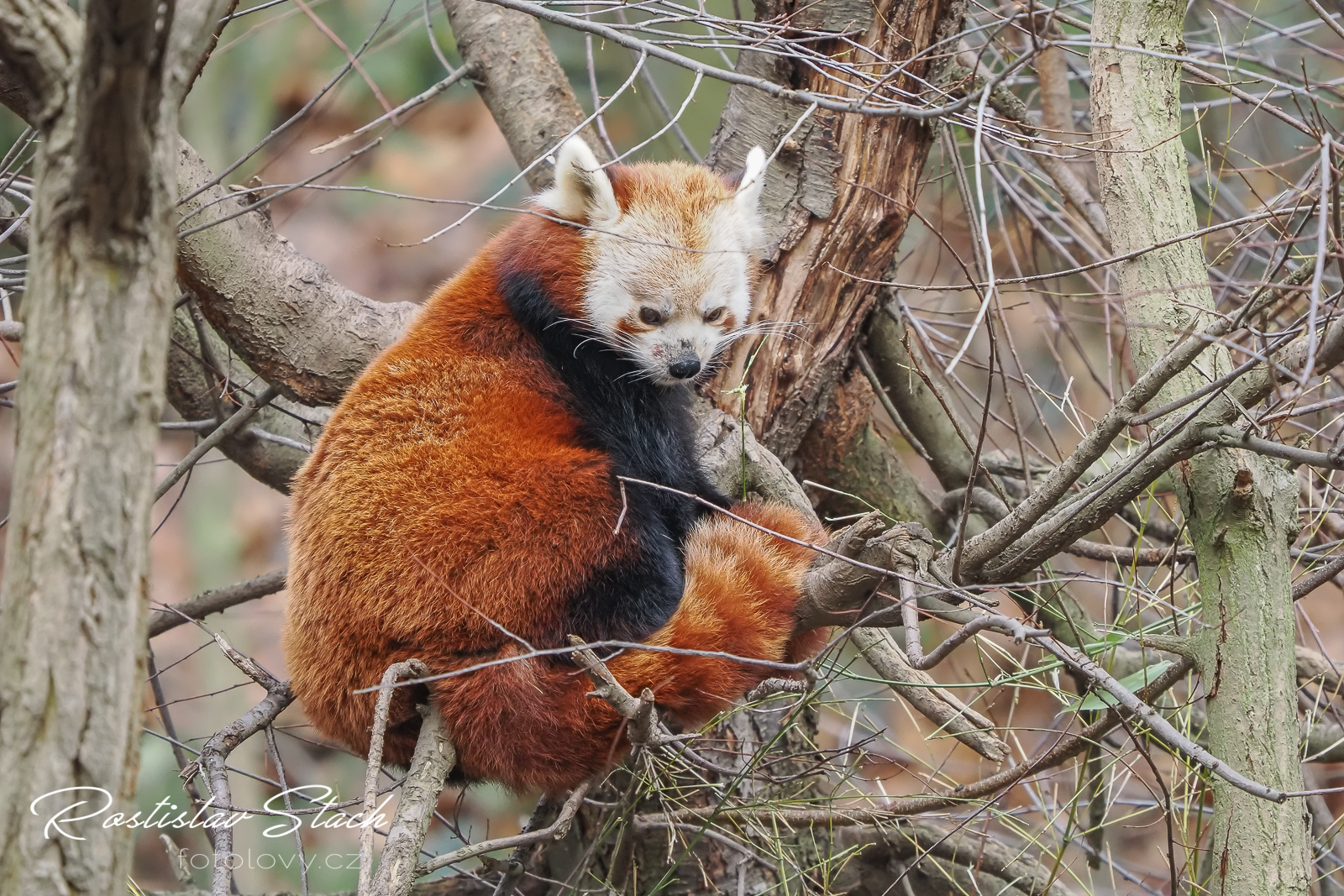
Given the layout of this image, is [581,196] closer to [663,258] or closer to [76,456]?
[663,258]

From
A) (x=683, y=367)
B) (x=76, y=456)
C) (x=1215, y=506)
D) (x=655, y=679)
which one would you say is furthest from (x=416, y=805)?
(x=1215, y=506)

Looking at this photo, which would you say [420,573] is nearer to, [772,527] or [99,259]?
[772,527]

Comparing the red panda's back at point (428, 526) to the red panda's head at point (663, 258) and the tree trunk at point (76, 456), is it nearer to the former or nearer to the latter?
the red panda's head at point (663, 258)

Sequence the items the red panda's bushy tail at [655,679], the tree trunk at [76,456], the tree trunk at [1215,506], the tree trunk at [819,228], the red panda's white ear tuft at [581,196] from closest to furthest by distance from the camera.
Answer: the tree trunk at [76,456], the tree trunk at [1215,506], the red panda's bushy tail at [655,679], the red panda's white ear tuft at [581,196], the tree trunk at [819,228]

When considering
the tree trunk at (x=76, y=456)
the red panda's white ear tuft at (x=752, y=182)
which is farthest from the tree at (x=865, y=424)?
the red panda's white ear tuft at (x=752, y=182)

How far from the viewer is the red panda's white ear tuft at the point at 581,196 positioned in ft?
8.92

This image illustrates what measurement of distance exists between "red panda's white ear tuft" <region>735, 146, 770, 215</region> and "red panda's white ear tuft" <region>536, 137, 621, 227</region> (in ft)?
1.10

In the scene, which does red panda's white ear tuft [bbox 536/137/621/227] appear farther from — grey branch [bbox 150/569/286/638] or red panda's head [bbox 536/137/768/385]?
grey branch [bbox 150/569/286/638]

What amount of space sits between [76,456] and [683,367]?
6.05ft

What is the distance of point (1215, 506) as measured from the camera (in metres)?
1.95

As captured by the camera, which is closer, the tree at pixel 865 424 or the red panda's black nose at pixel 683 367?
the tree at pixel 865 424

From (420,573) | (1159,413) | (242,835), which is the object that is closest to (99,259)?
(420,573)

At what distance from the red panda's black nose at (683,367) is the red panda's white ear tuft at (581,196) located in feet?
1.37

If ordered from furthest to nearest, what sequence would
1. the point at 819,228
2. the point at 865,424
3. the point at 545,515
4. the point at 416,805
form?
1. the point at 865,424
2. the point at 819,228
3. the point at 545,515
4. the point at 416,805
